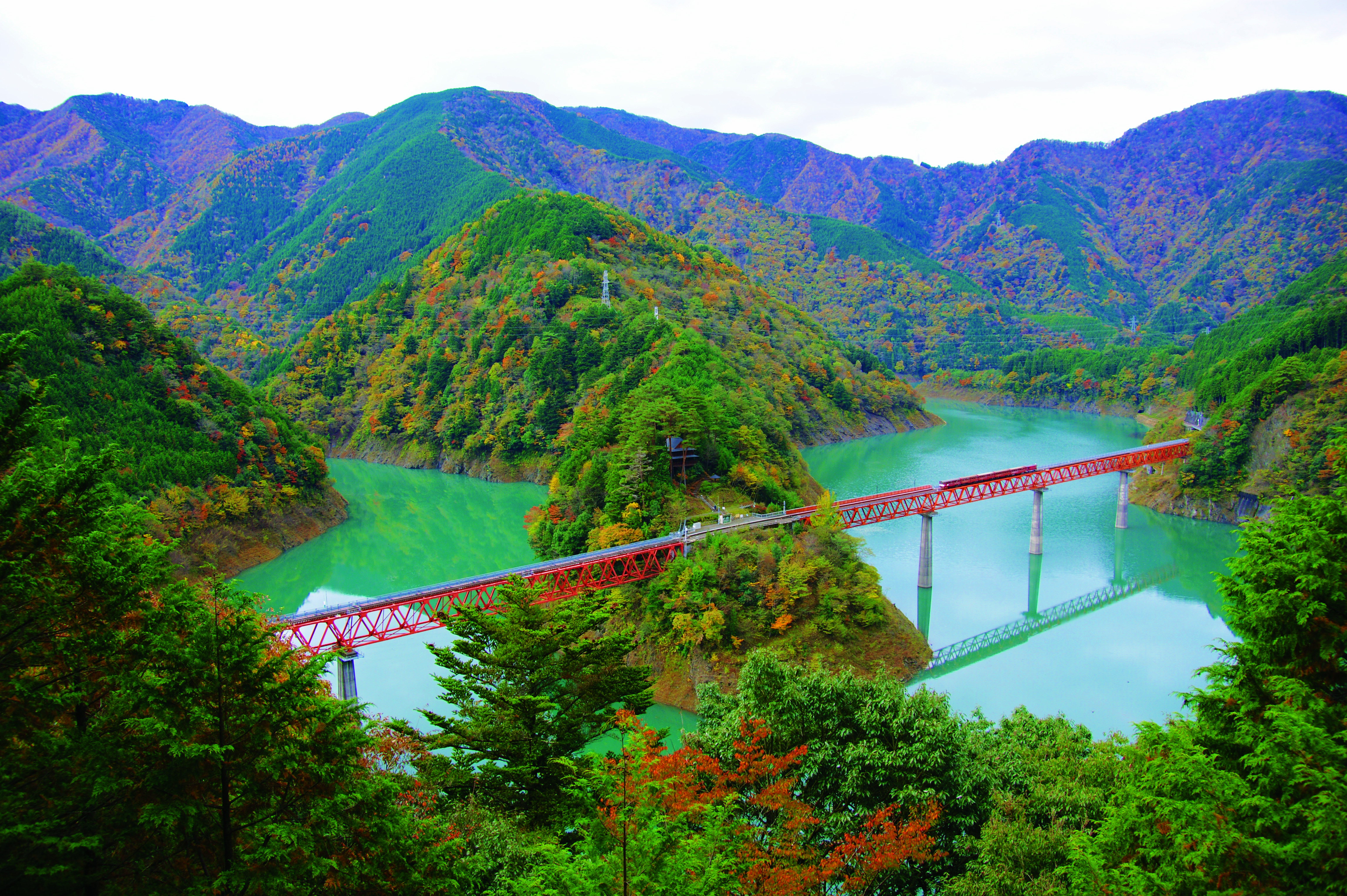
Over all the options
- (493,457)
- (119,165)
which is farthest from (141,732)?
(119,165)

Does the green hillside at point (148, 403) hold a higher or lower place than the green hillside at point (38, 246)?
lower

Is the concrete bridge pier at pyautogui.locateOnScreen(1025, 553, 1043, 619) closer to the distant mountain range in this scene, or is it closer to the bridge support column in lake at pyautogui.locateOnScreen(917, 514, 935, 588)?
the bridge support column in lake at pyautogui.locateOnScreen(917, 514, 935, 588)

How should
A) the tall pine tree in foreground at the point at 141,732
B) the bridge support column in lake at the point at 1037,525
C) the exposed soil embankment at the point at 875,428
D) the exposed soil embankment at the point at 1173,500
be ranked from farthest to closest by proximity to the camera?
the exposed soil embankment at the point at 875,428
the exposed soil embankment at the point at 1173,500
the bridge support column in lake at the point at 1037,525
the tall pine tree in foreground at the point at 141,732

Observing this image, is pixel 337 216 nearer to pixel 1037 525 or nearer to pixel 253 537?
A: pixel 253 537

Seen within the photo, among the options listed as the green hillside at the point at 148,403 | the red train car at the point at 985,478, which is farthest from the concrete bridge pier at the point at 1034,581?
the green hillside at the point at 148,403

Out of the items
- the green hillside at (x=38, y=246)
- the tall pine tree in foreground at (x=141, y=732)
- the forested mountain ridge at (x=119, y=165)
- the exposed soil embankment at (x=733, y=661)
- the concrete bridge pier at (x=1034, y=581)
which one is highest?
the forested mountain ridge at (x=119, y=165)

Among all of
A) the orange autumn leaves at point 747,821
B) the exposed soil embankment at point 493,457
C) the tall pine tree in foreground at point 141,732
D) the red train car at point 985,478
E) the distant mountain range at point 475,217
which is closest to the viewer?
the tall pine tree in foreground at point 141,732

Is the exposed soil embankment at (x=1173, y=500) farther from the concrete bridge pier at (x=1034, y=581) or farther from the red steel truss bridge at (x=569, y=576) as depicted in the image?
the red steel truss bridge at (x=569, y=576)

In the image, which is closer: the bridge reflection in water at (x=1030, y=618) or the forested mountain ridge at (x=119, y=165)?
the bridge reflection in water at (x=1030, y=618)
